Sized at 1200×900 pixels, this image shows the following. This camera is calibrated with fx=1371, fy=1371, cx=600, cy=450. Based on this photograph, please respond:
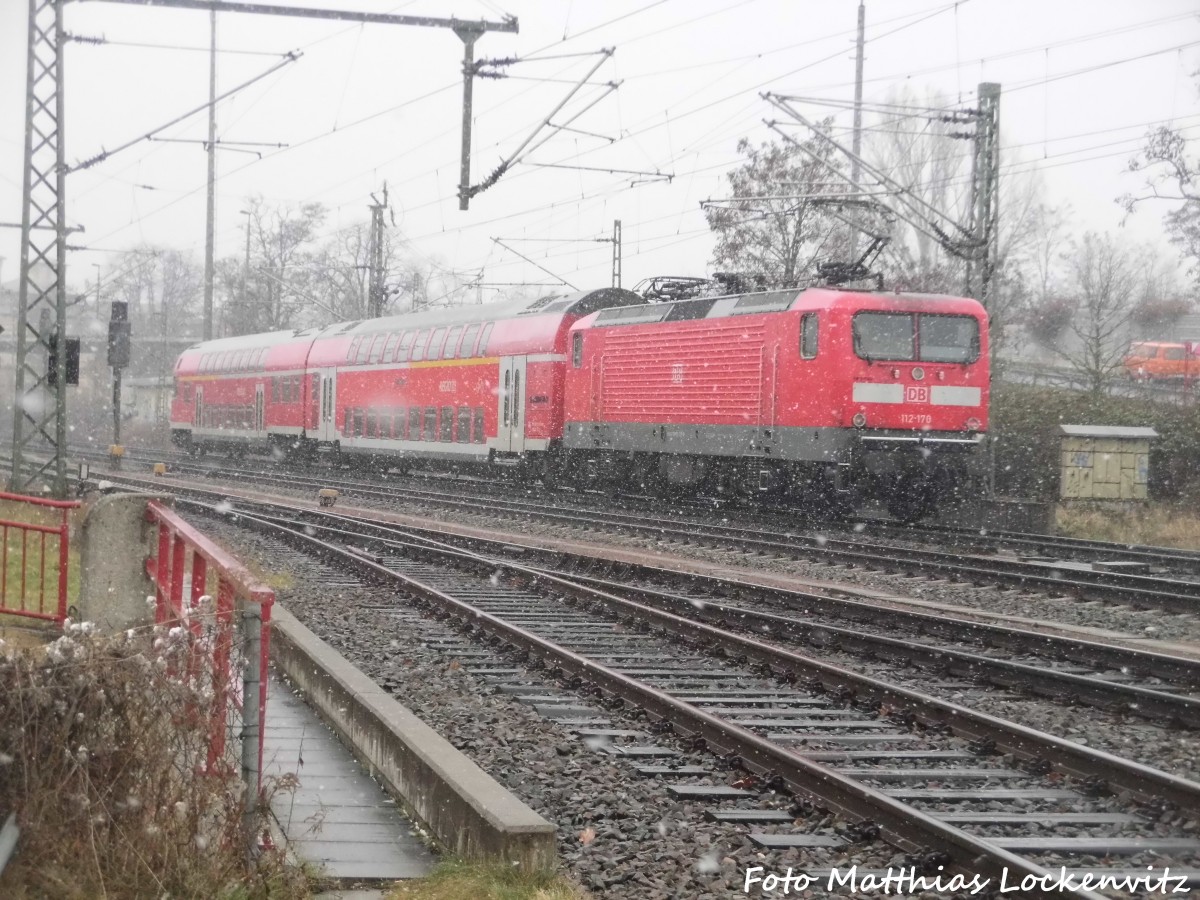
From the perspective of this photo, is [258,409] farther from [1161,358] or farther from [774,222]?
[1161,358]

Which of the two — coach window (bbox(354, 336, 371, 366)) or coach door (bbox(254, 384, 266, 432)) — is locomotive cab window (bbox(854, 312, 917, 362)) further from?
coach door (bbox(254, 384, 266, 432))

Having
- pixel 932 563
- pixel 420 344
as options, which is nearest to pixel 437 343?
pixel 420 344

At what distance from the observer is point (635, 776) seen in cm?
649

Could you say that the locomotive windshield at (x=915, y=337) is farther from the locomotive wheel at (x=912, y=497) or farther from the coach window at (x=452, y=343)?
the coach window at (x=452, y=343)

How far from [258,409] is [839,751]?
33588 mm

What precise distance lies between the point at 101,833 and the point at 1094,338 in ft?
95.4

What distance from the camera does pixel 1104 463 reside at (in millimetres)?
21922

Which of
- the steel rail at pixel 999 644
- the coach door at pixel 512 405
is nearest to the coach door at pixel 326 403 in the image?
the coach door at pixel 512 405

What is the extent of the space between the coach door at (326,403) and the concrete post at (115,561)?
79.2 feet

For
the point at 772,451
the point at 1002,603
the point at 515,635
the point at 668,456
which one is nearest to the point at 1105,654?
the point at 1002,603

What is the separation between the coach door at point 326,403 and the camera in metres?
34.2

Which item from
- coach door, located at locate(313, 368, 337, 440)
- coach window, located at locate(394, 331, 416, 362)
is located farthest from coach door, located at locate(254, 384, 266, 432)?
coach window, located at locate(394, 331, 416, 362)

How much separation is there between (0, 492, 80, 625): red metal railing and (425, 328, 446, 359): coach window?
44.6 ft

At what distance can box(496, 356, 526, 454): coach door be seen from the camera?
2617 cm
